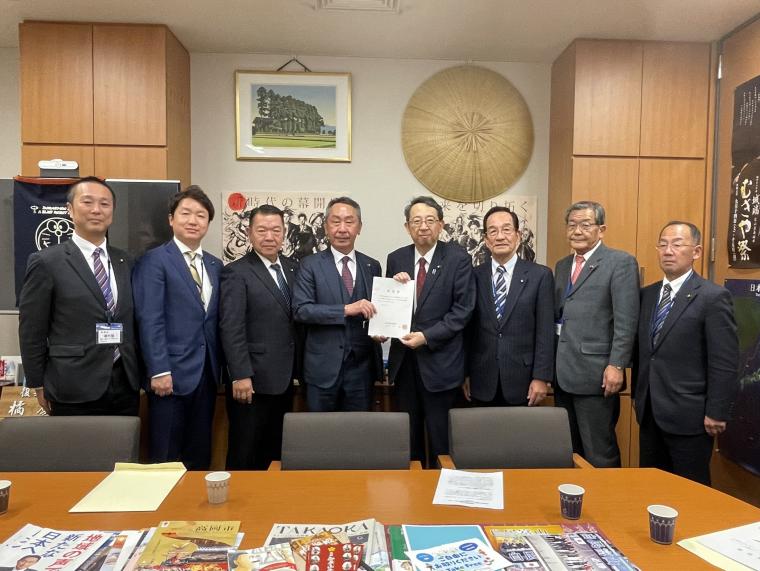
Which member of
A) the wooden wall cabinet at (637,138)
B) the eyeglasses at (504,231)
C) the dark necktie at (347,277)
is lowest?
the dark necktie at (347,277)

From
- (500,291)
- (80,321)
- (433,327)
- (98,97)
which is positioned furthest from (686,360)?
(98,97)

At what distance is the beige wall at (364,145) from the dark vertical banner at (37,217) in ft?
3.44

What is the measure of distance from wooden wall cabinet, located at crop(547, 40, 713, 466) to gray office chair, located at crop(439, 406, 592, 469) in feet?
6.63

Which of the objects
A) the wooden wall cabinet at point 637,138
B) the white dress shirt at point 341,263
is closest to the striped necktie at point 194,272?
the white dress shirt at point 341,263

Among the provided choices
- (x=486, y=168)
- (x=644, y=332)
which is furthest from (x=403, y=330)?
(x=486, y=168)

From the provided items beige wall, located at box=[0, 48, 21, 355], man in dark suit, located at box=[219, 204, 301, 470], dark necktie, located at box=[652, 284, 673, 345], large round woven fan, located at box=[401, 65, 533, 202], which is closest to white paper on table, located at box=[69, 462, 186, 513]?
man in dark suit, located at box=[219, 204, 301, 470]

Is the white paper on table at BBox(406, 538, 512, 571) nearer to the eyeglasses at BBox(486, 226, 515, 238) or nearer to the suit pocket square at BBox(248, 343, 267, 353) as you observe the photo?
the suit pocket square at BBox(248, 343, 267, 353)

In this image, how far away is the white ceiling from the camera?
3.21 meters

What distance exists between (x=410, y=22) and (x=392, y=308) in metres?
2.05

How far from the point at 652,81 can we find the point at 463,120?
54.3 inches

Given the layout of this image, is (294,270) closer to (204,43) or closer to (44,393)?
(44,393)

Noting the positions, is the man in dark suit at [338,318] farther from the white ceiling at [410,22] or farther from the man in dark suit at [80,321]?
the white ceiling at [410,22]

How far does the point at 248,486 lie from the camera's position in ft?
5.38

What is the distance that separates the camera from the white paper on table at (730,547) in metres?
1.23
